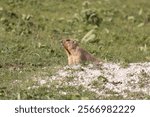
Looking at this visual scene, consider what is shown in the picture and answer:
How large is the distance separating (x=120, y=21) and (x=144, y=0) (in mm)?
8609

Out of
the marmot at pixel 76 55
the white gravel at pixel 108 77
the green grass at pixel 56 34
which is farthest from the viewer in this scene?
the marmot at pixel 76 55

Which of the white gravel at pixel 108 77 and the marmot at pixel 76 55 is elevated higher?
the marmot at pixel 76 55

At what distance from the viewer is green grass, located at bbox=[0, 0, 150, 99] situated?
24188 millimetres

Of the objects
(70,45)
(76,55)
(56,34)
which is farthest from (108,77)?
(56,34)

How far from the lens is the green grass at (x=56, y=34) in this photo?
2419 centimetres

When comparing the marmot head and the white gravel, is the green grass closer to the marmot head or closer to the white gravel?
the white gravel

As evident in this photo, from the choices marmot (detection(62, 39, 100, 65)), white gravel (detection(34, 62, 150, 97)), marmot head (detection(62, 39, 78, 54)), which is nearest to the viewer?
white gravel (detection(34, 62, 150, 97))

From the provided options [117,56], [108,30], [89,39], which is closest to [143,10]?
[108,30]

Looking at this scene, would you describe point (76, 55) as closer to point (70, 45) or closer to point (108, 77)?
point (70, 45)

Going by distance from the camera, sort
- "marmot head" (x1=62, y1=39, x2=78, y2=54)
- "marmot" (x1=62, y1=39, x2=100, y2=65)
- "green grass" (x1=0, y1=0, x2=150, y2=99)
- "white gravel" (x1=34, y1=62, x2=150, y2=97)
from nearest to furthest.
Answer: "white gravel" (x1=34, y1=62, x2=150, y2=97) < "green grass" (x1=0, y1=0, x2=150, y2=99) < "marmot" (x1=62, y1=39, x2=100, y2=65) < "marmot head" (x1=62, y1=39, x2=78, y2=54)

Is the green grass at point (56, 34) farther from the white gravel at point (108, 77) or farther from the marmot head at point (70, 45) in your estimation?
the marmot head at point (70, 45)

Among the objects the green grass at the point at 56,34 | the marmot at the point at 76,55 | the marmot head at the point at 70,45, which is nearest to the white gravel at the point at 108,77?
the green grass at the point at 56,34

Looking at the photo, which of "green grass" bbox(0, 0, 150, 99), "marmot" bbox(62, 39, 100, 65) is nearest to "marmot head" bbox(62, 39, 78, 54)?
"marmot" bbox(62, 39, 100, 65)

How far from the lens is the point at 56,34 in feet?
109
